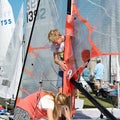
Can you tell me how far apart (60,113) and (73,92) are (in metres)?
0.36

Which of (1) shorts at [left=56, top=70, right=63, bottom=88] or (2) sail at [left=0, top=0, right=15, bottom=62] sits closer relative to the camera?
(1) shorts at [left=56, top=70, right=63, bottom=88]

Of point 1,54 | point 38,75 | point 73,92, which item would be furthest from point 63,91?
point 1,54

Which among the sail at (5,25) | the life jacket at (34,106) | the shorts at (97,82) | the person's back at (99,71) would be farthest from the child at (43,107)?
the shorts at (97,82)

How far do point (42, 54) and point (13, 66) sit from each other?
3.24 m

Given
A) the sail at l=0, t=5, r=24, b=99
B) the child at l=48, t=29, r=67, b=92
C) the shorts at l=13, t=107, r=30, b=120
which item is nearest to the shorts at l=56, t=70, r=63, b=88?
the child at l=48, t=29, r=67, b=92

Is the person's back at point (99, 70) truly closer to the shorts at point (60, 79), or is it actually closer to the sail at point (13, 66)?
the sail at point (13, 66)

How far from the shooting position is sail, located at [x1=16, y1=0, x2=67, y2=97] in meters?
5.01

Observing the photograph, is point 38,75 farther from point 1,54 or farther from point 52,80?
point 1,54

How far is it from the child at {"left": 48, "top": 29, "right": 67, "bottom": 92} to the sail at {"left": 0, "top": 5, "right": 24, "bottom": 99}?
323cm

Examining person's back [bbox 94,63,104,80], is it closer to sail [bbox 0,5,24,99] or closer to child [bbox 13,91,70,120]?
sail [bbox 0,5,24,99]

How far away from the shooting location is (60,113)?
4.55 metres

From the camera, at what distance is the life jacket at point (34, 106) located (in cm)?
490

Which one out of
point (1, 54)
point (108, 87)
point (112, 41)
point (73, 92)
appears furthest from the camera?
point (108, 87)

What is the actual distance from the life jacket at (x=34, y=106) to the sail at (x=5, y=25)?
4009 mm
